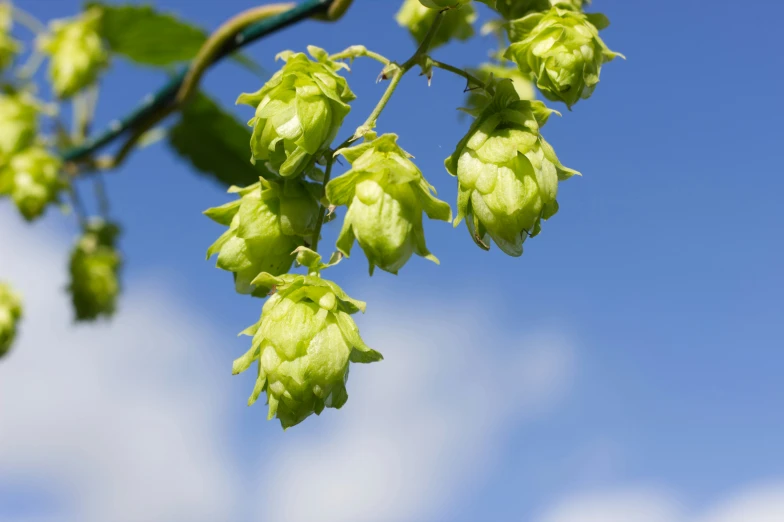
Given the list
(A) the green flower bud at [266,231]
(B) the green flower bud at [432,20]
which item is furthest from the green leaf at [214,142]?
(A) the green flower bud at [266,231]

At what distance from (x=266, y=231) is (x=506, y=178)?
0.37m

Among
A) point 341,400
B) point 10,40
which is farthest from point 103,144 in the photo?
point 341,400

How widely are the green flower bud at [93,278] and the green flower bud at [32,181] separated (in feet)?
1.03

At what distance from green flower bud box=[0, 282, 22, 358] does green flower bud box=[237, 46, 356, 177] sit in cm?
147

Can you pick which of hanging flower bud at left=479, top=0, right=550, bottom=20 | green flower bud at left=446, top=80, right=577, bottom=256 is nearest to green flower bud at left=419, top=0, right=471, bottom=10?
green flower bud at left=446, top=80, right=577, bottom=256

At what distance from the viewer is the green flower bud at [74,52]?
8.36 feet

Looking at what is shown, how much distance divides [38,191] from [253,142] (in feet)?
4.96

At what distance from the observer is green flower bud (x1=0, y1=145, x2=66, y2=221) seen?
233 cm

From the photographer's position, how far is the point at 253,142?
42.9 inches

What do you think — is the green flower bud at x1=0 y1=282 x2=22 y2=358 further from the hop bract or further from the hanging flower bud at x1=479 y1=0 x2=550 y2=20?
the hanging flower bud at x1=479 y1=0 x2=550 y2=20

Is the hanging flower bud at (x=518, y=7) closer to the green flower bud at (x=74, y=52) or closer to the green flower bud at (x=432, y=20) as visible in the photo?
the green flower bud at (x=432, y=20)

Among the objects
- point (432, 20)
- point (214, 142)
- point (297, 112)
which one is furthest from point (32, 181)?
point (297, 112)

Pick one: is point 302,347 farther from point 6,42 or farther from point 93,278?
point 6,42

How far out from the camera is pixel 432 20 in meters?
1.55
